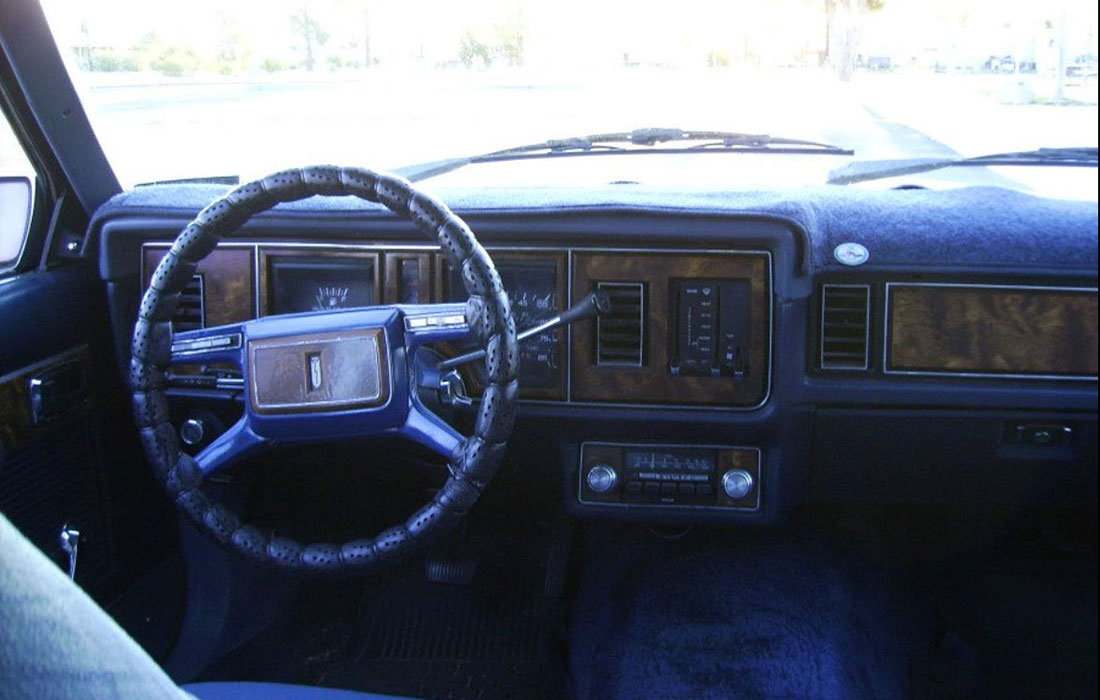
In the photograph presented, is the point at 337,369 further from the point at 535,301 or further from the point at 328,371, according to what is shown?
the point at 535,301

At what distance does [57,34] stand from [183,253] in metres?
1.03

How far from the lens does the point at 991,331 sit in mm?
2566

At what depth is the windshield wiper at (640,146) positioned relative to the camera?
3.19 metres

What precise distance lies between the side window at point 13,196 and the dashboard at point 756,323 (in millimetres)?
210

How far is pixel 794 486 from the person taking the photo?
9.41 ft

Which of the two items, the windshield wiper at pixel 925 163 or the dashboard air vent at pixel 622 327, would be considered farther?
the windshield wiper at pixel 925 163

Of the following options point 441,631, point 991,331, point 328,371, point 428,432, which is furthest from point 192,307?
point 991,331

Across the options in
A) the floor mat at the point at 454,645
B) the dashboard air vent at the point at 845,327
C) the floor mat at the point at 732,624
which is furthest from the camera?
the floor mat at the point at 454,645

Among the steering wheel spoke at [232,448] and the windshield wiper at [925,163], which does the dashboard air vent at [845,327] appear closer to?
the windshield wiper at [925,163]

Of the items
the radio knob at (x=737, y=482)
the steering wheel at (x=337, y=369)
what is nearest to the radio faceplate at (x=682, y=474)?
the radio knob at (x=737, y=482)

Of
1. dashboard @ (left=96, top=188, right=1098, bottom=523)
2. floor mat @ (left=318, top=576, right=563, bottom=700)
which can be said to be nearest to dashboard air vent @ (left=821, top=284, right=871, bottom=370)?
dashboard @ (left=96, top=188, right=1098, bottom=523)

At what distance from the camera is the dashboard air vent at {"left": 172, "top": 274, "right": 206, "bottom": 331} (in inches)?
110

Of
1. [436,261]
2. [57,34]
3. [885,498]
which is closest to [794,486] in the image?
[885,498]

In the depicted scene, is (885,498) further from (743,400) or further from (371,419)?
(371,419)
